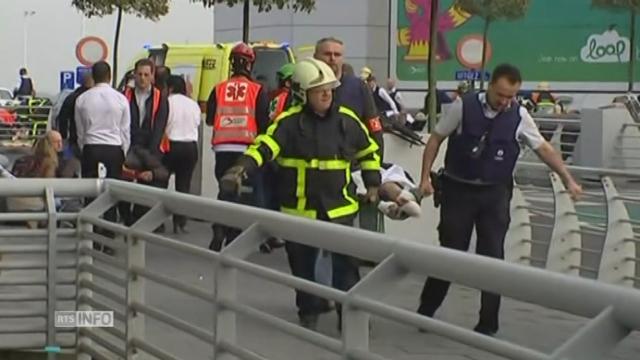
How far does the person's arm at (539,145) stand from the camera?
8.29m

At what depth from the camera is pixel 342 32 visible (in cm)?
5200

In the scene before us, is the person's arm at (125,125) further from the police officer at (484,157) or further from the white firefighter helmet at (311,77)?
the white firefighter helmet at (311,77)

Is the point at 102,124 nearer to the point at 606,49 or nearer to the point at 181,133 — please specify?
the point at 181,133

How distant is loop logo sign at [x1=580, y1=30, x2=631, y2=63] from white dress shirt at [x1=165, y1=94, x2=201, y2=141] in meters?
41.5

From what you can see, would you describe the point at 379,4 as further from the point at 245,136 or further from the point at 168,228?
the point at 168,228

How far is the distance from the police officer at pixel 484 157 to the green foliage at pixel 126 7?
25932mm

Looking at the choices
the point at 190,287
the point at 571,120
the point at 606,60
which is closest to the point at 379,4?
the point at 606,60

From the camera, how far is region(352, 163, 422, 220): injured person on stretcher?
8.00m

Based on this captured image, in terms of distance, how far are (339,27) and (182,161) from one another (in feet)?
128

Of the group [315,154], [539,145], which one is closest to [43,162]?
[315,154]

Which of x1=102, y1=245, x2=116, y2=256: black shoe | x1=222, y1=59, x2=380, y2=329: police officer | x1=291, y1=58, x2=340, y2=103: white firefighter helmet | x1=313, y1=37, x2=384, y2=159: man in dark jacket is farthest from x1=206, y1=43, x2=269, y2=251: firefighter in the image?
x1=102, y1=245, x2=116, y2=256: black shoe

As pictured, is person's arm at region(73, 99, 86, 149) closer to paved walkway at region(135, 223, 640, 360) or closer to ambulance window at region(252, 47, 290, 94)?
paved walkway at region(135, 223, 640, 360)

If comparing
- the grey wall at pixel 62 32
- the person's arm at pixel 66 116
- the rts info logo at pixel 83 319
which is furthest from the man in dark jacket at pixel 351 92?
the grey wall at pixel 62 32

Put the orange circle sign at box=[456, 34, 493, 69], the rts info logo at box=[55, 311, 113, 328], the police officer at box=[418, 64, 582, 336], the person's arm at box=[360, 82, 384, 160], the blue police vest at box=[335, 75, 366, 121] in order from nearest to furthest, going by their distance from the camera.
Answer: the rts info logo at box=[55, 311, 113, 328]
the police officer at box=[418, 64, 582, 336]
the blue police vest at box=[335, 75, 366, 121]
the person's arm at box=[360, 82, 384, 160]
the orange circle sign at box=[456, 34, 493, 69]
